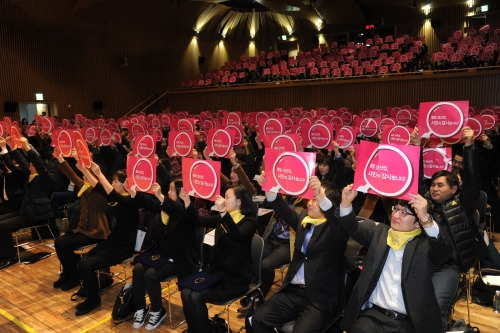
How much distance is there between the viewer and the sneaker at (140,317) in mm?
4121

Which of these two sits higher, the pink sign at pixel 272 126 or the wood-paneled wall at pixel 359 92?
the wood-paneled wall at pixel 359 92

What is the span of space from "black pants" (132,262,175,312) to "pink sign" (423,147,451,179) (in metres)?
2.76

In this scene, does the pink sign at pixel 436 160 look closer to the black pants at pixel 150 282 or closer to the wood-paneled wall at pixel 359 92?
the black pants at pixel 150 282

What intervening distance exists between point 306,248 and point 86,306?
8.83ft

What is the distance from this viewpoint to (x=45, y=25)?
16516mm

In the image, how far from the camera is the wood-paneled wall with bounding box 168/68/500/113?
12.6 metres

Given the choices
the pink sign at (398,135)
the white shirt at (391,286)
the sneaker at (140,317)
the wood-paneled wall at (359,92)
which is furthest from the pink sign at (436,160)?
the wood-paneled wall at (359,92)

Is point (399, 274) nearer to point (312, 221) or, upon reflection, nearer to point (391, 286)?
point (391, 286)

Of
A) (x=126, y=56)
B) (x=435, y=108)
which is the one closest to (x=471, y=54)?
(x=435, y=108)

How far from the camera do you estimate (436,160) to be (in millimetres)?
4094

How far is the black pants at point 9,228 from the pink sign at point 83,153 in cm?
184

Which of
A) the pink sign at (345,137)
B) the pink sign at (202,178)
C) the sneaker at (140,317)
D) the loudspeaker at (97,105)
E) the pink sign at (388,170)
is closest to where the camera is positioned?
the pink sign at (388,170)

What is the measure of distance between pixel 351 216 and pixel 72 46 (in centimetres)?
1781

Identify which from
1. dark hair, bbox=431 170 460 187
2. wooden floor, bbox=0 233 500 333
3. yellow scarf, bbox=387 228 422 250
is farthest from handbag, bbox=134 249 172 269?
dark hair, bbox=431 170 460 187
